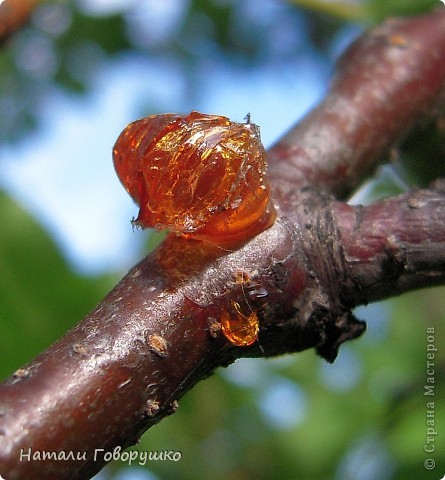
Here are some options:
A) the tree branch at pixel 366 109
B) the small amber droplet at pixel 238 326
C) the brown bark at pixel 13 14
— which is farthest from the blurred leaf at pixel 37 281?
the small amber droplet at pixel 238 326

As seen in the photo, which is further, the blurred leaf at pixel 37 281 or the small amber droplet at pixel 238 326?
the blurred leaf at pixel 37 281

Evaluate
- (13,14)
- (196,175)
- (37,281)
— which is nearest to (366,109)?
(196,175)

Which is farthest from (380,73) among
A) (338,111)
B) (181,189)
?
(181,189)

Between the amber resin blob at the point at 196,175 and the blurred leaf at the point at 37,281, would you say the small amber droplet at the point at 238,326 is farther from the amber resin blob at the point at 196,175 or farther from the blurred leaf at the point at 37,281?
the blurred leaf at the point at 37,281

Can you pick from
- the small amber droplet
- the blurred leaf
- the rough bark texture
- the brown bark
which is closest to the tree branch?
the rough bark texture

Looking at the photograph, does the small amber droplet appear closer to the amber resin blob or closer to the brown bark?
the amber resin blob

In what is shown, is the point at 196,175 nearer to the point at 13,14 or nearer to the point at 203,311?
the point at 203,311
